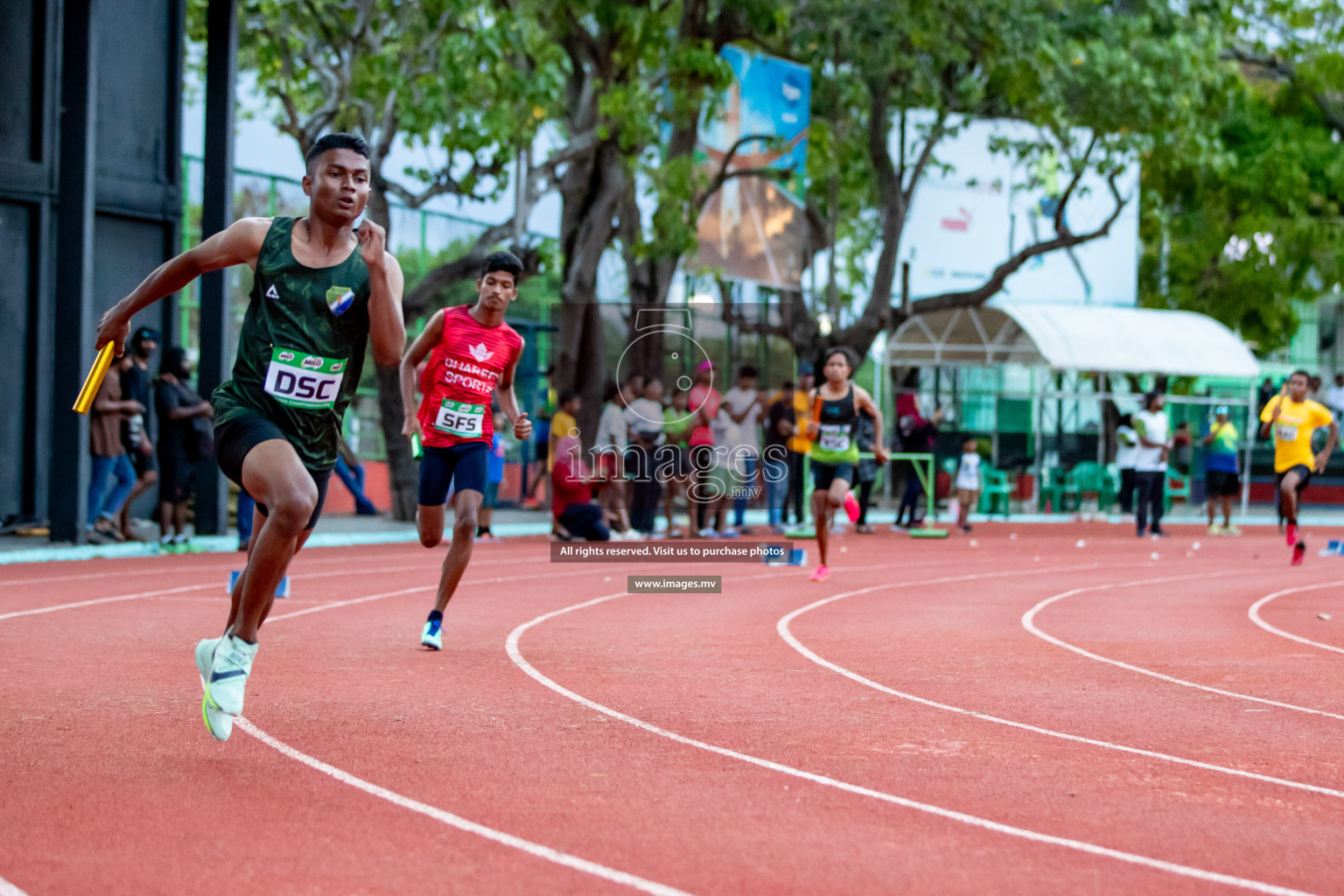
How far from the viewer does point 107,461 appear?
14797mm

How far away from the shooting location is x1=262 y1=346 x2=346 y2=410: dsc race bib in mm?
5605

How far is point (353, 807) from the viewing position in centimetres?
467

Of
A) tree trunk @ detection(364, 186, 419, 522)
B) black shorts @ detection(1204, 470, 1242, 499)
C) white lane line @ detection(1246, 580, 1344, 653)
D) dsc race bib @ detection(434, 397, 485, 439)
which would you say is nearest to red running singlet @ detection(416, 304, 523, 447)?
dsc race bib @ detection(434, 397, 485, 439)

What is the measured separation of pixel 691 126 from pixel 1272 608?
1192 cm

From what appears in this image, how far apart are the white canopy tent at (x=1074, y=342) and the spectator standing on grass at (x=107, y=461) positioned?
48.7 feet

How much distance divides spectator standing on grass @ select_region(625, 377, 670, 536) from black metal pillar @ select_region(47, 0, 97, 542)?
577 centimetres

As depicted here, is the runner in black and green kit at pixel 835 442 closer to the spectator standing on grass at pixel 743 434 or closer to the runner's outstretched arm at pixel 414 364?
the spectator standing on grass at pixel 743 434

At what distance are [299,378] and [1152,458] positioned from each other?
58.2ft

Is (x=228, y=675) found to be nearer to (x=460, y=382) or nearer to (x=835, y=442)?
(x=460, y=382)

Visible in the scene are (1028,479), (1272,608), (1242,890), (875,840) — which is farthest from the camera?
(1028,479)

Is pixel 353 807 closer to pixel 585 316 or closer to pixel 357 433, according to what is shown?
pixel 585 316

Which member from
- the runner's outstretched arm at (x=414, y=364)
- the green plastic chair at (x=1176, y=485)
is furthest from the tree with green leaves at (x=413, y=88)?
the green plastic chair at (x=1176, y=485)

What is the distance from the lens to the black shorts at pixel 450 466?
27.8 ft

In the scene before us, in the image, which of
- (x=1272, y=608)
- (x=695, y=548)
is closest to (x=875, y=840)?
(x=1272, y=608)
